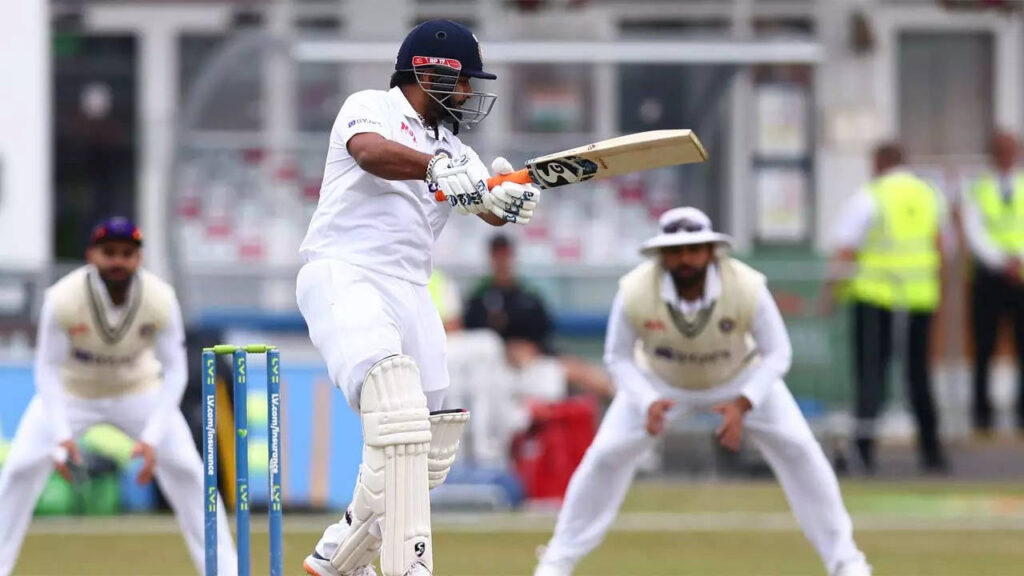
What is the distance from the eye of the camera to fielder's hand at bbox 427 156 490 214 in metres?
6.20

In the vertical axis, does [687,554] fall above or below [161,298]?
below

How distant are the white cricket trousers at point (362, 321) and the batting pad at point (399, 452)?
0.28 ft

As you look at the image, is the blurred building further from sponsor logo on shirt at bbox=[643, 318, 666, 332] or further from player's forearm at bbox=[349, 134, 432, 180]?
player's forearm at bbox=[349, 134, 432, 180]

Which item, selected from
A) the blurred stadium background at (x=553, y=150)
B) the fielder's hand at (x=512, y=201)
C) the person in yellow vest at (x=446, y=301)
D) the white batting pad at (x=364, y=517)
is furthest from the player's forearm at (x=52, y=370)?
the person in yellow vest at (x=446, y=301)

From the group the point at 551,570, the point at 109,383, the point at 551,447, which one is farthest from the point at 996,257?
the point at 109,383

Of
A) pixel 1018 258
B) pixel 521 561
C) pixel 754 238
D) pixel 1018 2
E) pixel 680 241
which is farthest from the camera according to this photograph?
pixel 1018 2

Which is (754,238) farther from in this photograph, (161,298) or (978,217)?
(161,298)

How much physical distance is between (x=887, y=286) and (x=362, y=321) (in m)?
7.02

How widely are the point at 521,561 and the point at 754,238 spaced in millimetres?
5973

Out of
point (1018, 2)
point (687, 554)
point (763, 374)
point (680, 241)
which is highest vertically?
point (1018, 2)

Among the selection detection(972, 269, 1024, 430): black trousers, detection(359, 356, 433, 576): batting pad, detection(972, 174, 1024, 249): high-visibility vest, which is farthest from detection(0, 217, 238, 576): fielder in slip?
detection(972, 174, 1024, 249): high-visibility vest

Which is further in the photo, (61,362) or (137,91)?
(137,91)

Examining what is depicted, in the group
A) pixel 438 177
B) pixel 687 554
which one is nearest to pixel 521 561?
pixel 687 554

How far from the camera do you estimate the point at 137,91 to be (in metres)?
16.8
